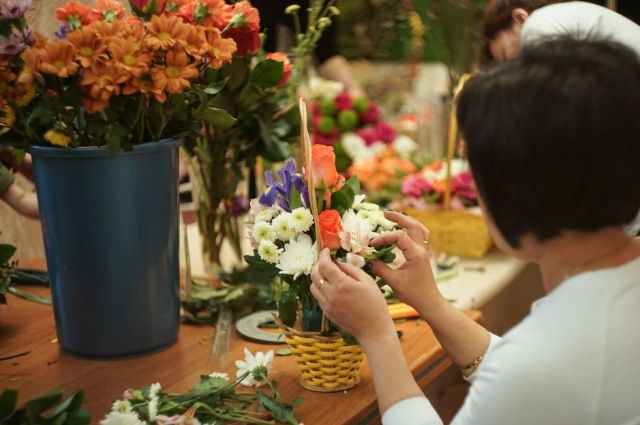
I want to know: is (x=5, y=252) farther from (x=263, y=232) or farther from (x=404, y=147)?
(x=404, y=147)

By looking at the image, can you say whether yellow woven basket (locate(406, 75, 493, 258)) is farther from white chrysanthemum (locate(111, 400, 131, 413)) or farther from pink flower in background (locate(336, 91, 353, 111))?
white chrysanthemum (locate(111, 400, 131, 413))

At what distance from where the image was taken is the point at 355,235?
1189 millimetres

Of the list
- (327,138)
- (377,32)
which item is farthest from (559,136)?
(377,32)

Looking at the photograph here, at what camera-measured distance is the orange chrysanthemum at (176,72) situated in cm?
124

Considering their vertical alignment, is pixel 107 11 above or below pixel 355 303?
above

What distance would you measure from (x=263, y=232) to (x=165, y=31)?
1.00ft

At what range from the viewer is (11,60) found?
1.26 meters

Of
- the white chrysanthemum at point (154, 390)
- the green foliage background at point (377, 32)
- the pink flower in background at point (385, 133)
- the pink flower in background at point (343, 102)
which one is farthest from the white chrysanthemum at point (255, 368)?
the green foliage background at point (377, 32)

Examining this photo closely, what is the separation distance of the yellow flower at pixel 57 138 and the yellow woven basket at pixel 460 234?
1.09 metres

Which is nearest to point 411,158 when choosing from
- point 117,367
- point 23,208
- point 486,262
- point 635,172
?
point 486,262

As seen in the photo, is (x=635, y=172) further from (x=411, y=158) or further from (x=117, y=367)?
(x=411, y=158)

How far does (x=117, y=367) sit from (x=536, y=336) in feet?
2.24

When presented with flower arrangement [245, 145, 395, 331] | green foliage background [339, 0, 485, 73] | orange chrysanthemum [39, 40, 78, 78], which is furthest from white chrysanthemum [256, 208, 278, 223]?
green foliage background [339, 0, 485, 73]

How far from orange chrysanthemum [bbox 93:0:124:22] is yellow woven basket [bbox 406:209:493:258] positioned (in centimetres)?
108
